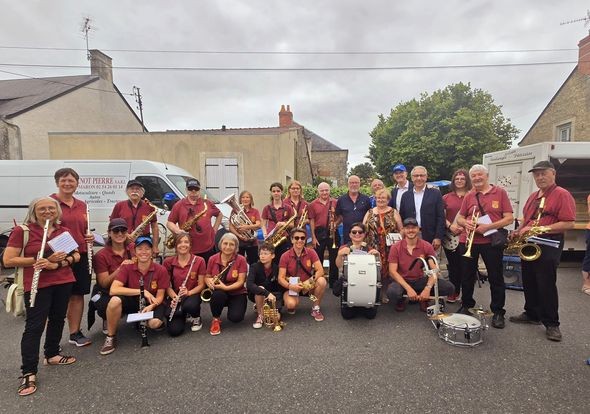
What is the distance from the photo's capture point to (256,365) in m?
3.19

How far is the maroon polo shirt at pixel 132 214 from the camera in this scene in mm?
4449

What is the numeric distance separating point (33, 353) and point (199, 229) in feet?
7.49

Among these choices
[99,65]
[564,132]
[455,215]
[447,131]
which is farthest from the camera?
[447,131]

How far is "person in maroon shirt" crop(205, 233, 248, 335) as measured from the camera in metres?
4.04

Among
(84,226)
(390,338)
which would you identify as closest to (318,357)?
(390,338)

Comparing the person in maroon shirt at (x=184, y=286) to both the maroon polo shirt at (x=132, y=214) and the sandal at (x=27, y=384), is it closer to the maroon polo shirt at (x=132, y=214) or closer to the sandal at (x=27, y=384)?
the maroon polo shirt at (x=132, y=214)

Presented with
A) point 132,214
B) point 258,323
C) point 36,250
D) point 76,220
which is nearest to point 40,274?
point 36,250

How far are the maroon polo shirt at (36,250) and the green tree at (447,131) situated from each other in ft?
66.3

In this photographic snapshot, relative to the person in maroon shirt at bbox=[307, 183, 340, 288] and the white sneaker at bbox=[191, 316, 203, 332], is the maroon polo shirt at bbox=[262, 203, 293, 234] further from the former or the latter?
the white sneaker at bbox=[191, 316, 203, 332]

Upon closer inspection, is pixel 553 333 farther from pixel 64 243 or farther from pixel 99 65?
pixel 99 65

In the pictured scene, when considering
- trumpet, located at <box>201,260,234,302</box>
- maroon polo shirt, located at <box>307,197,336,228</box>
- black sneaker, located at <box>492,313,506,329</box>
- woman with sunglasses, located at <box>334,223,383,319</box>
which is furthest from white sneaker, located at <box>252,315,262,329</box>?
black sneaker, located at <box>492,313,506,329</box>

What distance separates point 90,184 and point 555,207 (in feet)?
28.6

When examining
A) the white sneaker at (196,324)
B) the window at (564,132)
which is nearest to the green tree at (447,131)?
the window at (564,132)

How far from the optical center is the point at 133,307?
12.3 ft
